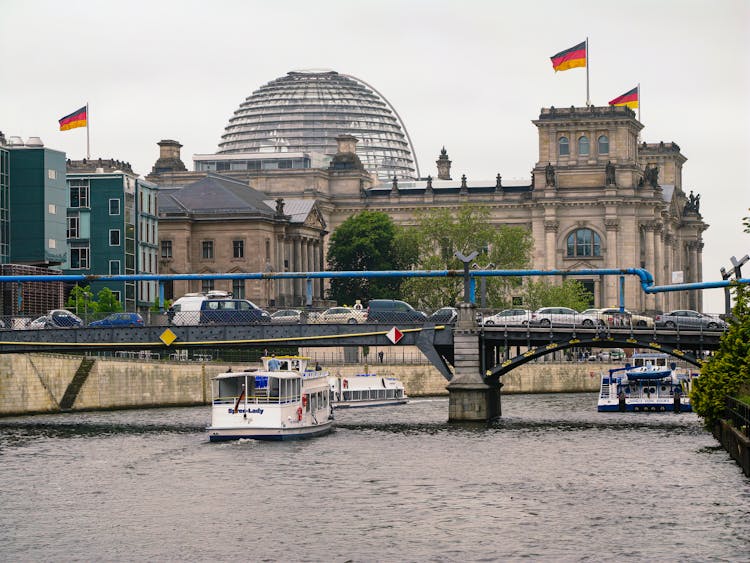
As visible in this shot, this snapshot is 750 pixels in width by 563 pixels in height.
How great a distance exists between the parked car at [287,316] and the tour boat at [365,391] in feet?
21.0

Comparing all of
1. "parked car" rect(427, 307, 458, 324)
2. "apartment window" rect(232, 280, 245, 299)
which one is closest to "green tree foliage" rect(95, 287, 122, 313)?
"apartment window" rect(232, 280, 245, 299)

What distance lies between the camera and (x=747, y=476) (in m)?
66.9

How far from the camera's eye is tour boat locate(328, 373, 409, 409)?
126 metres

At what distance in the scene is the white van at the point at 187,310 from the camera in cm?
10174

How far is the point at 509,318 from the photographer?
111 metres

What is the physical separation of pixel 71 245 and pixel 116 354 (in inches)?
1172

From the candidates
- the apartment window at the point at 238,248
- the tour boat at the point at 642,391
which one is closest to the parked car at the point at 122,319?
the tour boat at the point at 642,391

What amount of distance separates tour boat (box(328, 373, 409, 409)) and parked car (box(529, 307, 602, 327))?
42.0 ft

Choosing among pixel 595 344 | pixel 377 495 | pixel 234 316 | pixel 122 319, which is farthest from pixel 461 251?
pixel 377 495

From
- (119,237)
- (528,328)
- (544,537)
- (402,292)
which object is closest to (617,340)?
(528,328)

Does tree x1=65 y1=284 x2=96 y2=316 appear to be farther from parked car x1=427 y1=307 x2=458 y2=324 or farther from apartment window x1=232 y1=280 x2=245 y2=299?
parked car x1=427 y1=307 x2=458 y2=324

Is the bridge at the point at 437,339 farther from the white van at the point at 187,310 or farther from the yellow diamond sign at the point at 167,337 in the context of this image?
the white van at the point at 187,310

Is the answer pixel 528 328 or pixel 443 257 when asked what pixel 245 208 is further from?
pixel 528 328

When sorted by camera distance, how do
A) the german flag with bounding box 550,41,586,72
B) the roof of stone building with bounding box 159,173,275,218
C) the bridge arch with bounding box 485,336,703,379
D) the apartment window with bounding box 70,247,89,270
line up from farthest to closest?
1. the roof of stone building with bounding box 159,173,275,218
2. the german flag with bounding box 550,41,586,72
3. the apartment window with bounding box 70,247,89,270
4. the bridge arch with bounding box 485,336,703,379
